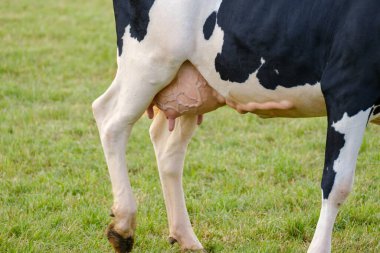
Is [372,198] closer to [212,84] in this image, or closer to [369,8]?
[212,84]

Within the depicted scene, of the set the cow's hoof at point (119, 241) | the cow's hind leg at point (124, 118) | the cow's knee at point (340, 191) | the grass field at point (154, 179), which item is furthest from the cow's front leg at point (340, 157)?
the cow's hoof at point (119, 241)

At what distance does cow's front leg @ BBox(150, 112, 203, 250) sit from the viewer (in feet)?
15.9

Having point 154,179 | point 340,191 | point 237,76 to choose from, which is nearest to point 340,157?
point 340,191

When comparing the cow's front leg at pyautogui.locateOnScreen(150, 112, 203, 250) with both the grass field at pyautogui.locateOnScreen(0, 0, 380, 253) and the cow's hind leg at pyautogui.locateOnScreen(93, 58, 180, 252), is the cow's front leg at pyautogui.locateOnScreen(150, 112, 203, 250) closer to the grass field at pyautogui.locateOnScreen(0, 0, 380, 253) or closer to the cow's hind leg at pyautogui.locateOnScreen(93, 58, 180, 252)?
the grass field at pyautogui.locateOnScreen(0, 0, 380, 253)

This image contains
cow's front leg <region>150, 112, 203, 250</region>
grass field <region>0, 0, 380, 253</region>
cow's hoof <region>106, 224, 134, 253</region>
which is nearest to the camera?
cow's hoof <region>106, 224, 134, 253</region>

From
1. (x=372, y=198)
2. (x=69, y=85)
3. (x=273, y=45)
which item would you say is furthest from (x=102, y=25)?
(x=273, y=45)

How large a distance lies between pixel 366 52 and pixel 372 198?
1978 mm

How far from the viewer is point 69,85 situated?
9023 millimetres

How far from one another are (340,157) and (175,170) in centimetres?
122

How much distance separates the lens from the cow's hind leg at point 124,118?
15.0 ft

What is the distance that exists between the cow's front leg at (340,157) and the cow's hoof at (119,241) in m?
1.11

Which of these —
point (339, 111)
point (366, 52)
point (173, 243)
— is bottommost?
point (173, 243)

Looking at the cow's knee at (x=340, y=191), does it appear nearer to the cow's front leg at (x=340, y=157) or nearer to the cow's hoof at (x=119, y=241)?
the cow's front leg at (x=340, y=157)

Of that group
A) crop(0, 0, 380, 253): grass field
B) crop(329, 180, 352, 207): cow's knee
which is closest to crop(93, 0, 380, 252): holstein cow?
crop(329, 180, 352, 207): cow's knee
